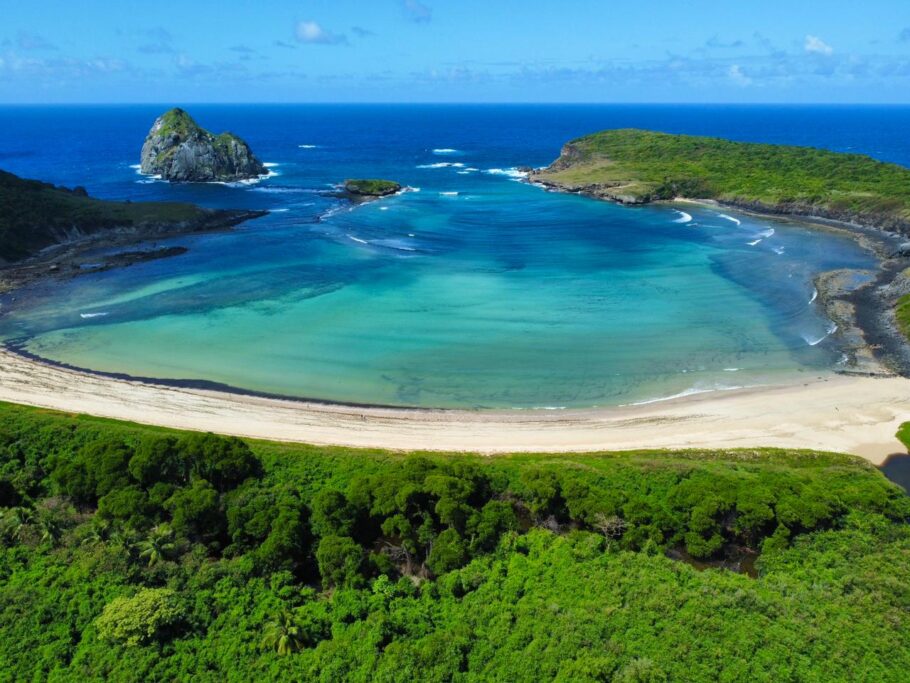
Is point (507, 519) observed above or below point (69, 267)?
below

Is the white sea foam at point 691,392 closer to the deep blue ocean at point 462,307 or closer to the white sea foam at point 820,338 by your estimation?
the deep blue ocean at point 462,307

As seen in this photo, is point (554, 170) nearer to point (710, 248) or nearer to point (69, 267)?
point (710, 248)

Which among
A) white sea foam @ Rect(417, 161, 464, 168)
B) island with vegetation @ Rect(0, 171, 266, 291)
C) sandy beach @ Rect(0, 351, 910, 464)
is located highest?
white sea foam @ Rect(417, 161, 464, 168)

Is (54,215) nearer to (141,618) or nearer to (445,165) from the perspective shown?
(141,618)

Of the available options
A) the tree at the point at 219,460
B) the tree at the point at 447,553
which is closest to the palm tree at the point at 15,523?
the tree at the point at 219,460

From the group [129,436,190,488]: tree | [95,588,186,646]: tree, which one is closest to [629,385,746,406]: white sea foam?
[129,436,190,488]: tree

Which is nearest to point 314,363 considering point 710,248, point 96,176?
point 710,248

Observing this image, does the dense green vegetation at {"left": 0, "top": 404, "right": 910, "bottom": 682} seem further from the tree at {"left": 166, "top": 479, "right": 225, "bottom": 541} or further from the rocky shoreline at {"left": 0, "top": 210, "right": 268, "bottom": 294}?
the rocky shoreline at {"left": 0, "top": 210, "right": 268, "bottom": 294}
